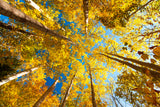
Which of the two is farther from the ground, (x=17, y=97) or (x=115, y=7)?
(x=115, y=7)

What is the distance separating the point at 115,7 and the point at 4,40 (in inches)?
326

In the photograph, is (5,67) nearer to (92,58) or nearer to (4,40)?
(4,40)

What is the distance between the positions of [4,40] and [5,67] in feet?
12.4

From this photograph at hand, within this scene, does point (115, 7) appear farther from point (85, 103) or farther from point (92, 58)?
point (85, 103)

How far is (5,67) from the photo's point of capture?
21.3ft

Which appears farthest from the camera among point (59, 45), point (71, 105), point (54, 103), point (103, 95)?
point (54, 103)

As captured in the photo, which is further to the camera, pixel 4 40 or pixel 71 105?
pixel 71 105

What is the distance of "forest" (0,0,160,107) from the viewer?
426cm

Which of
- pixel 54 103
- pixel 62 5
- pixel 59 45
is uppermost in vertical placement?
pixel 62 5

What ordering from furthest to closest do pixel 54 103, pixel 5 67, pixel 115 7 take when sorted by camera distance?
pixel 54 103
pixel 5 67
pixel 115 7

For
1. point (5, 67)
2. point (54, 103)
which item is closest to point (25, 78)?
point (5, 67)

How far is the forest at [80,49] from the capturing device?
14.0 feet

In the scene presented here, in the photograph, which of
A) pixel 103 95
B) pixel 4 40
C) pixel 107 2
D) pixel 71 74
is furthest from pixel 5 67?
pixel 103 95

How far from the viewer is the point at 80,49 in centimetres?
1132
